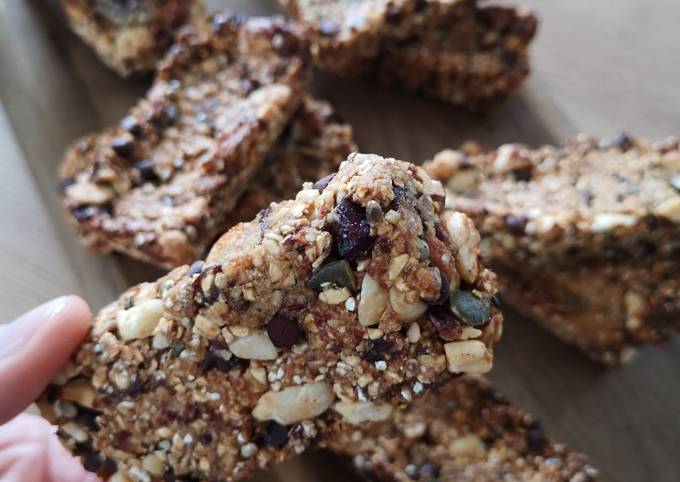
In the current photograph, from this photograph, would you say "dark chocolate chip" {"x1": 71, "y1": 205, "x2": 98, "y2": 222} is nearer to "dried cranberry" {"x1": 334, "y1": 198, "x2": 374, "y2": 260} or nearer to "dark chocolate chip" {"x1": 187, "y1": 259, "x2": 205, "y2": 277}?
"dark chocolate chip" {"x1": 187, "y1": 259, "x2": 205, "y2": 277}

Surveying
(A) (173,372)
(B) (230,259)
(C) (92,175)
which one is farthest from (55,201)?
(B) (230,259)

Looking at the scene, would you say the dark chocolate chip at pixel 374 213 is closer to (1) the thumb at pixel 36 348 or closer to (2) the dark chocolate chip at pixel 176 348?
(2) the dark chocolate chip at pixel 176 348

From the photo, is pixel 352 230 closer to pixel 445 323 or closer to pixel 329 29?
pixel 445 323

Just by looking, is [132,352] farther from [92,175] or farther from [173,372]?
[92,175]

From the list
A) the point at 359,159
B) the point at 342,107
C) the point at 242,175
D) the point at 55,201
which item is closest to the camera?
the point at 359,159

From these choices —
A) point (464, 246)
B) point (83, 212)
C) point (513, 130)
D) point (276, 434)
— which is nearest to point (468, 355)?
point (464, 246)

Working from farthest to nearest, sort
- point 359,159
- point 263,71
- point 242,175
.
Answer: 1. point 263,71
2. point 242,175
3. point 359,159

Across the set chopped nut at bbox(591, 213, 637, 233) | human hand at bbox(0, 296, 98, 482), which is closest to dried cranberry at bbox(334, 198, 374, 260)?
human hand at bbox(0, 296, 98, 482)
